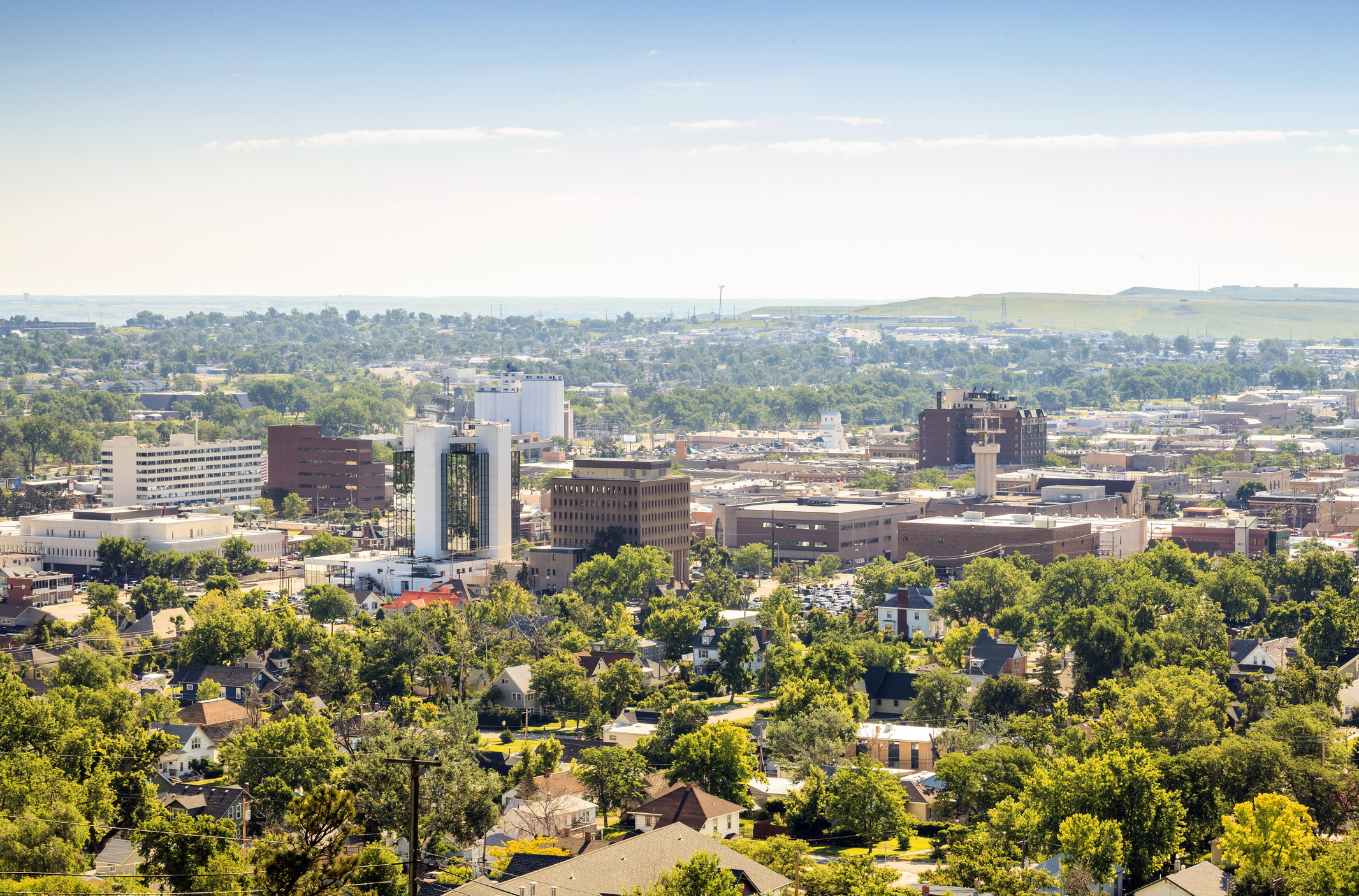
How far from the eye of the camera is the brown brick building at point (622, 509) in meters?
88.5

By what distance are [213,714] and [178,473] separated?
A: 233 ft

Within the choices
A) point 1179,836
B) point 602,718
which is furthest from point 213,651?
point 1179,836

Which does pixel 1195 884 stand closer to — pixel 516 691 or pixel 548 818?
pixel 548 818

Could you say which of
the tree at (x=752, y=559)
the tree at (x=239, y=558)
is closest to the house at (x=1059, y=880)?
the tree at (x=752, y=559)

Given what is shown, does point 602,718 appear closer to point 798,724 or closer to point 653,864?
point 798,724

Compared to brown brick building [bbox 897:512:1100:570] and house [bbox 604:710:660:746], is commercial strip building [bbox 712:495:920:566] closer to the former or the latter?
brown brick building [bbox 897:512:1100:570]

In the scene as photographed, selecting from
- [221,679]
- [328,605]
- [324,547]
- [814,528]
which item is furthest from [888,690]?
[324,547]

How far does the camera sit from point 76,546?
91.4 m

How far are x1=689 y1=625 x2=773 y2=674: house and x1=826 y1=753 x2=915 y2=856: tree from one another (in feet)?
64.3

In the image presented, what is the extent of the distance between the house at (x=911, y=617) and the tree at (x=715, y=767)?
1094 inches

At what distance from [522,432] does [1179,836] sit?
455 feet

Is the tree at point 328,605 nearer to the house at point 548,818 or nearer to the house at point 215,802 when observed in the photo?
the house at point 215,802

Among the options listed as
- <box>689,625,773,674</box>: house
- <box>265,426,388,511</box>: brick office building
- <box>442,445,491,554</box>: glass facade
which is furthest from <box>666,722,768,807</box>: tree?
<box>265,426,388,511</box>: brick office building

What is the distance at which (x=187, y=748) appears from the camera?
1930 inches
